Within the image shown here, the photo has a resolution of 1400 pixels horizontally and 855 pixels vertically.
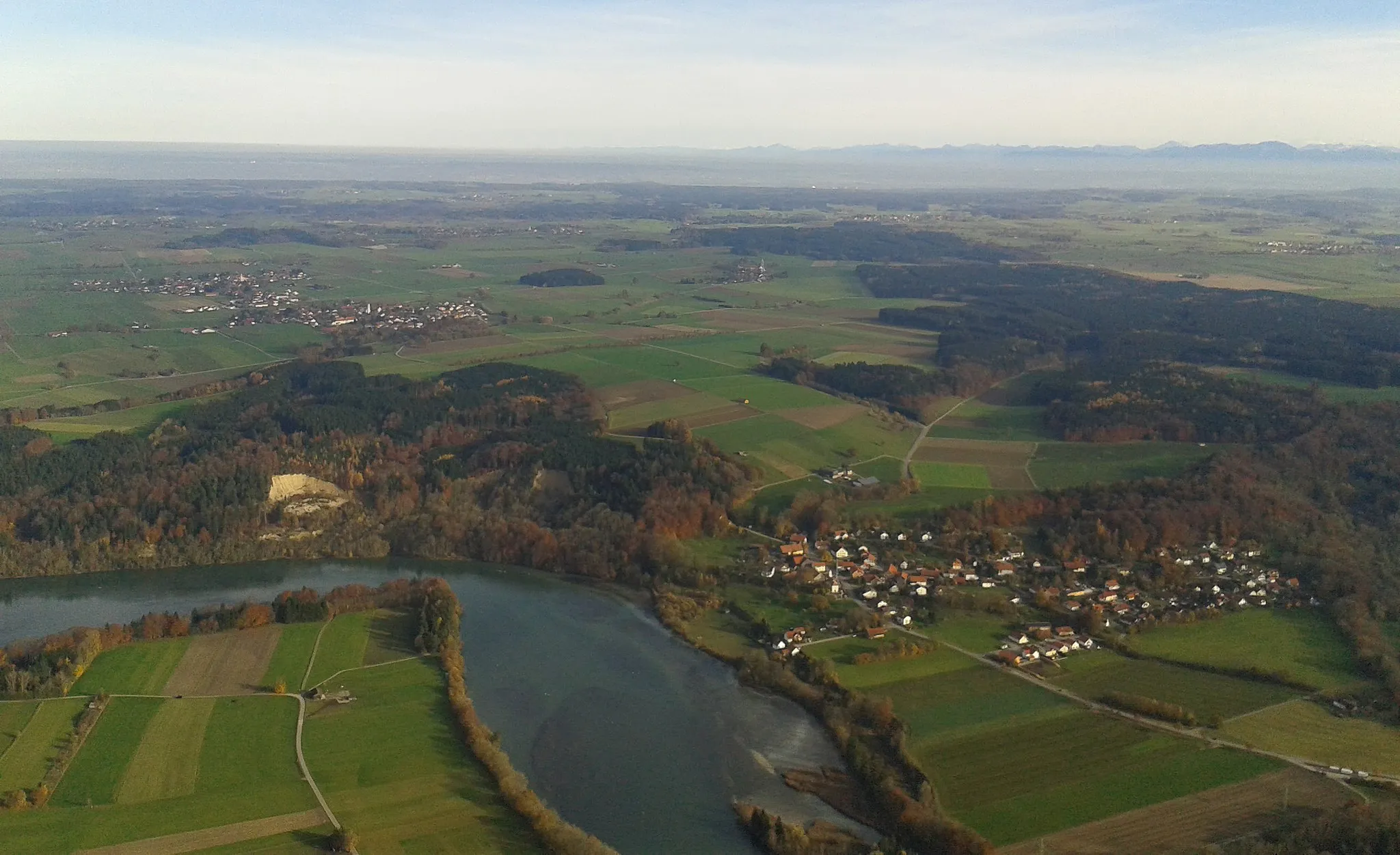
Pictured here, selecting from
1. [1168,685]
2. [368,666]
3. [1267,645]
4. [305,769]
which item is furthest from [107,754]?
[1267,645]

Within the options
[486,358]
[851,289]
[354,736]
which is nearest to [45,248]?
[486,358]

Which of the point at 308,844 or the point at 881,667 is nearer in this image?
the point at 308,844

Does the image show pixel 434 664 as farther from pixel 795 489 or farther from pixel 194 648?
pixel 795 489

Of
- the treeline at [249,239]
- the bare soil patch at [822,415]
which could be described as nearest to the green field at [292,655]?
the bare soil patch at [822,415]

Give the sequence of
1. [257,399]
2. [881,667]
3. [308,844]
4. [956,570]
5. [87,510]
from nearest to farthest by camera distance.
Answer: [308,844] < [881,667] < [956,570] < [87,510] < [257,399]

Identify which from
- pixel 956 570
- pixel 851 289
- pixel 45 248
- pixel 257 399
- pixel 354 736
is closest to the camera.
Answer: pixel 354 736

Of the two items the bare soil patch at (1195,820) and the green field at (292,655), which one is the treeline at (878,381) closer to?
the green field at (292,655)
